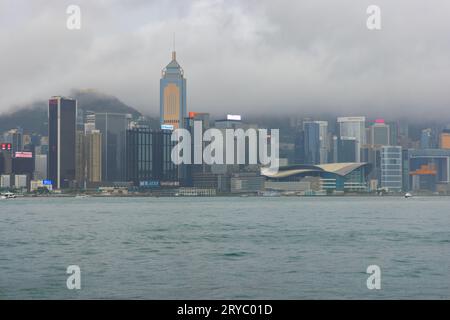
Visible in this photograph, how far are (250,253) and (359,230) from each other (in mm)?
23012

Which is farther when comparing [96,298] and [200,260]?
[200,260]

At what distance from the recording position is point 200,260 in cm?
4378

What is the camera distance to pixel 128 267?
133ft
